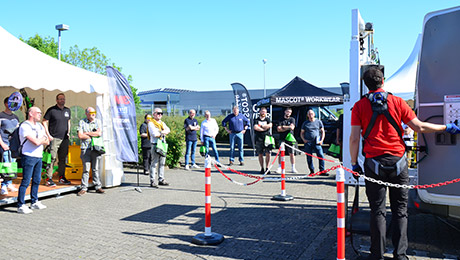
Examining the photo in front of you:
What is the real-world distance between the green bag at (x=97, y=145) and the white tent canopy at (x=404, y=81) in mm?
8897

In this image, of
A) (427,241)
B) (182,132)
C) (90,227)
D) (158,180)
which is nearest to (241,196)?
(158,180)

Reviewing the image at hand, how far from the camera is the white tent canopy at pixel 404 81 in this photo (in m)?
12.4

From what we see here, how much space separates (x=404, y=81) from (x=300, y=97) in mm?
5884

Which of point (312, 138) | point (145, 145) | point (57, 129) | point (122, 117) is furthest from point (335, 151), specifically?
point (145, 145)

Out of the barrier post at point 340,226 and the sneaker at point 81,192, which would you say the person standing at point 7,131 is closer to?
the sneaker at point 81,192

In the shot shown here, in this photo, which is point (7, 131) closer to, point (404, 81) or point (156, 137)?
point (156, 137)

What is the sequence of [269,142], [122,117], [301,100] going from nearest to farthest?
[122,117]
[269,142]
[301,100]

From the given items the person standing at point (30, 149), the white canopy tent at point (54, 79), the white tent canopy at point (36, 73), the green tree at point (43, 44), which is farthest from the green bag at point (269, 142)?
the green tree at point (43, 44)

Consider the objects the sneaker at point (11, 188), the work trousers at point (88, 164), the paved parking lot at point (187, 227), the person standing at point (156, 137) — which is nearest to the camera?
the paved parking lot at point (187, 227)

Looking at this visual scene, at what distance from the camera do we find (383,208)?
408 centimetres

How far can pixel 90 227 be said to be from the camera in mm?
5871

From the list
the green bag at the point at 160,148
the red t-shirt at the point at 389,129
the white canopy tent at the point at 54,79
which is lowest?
the green bag at the point at 160,148

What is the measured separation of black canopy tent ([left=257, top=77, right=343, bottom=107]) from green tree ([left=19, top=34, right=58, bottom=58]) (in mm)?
18392

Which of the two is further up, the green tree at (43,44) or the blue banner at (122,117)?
the green tree at (43,44)
